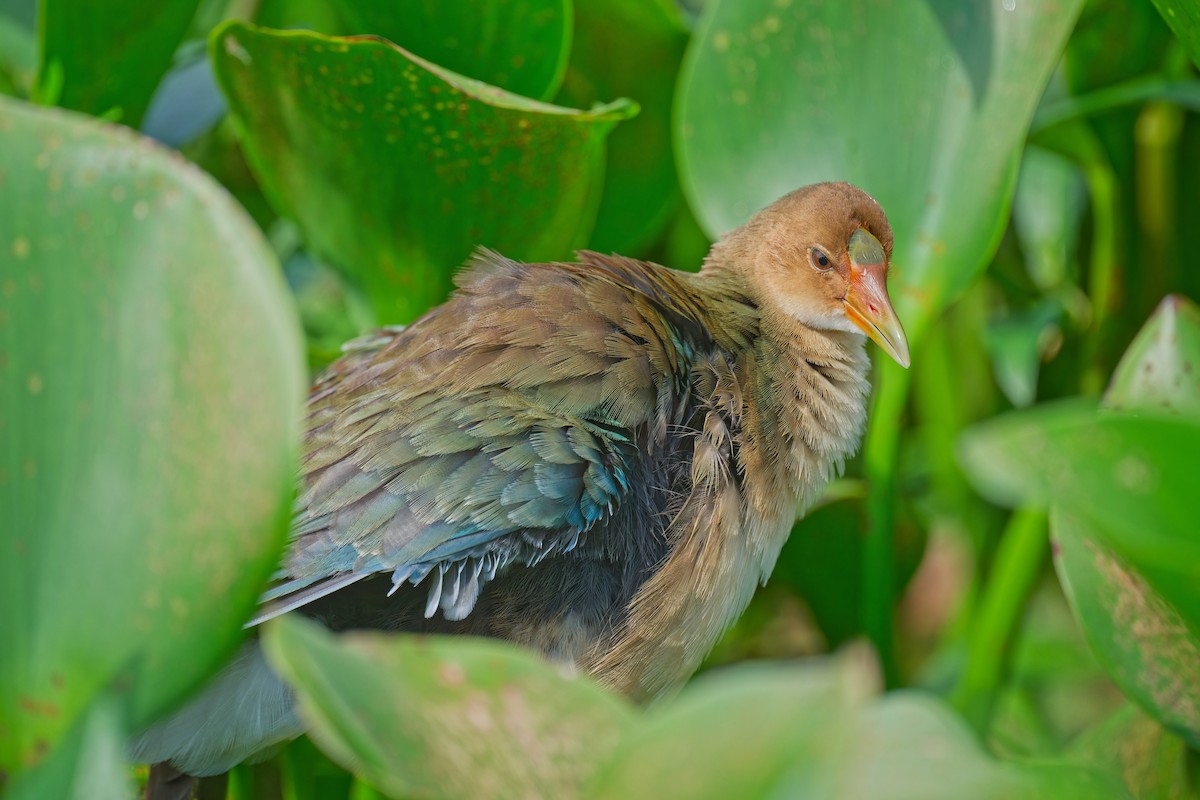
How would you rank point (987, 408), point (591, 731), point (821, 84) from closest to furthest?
point (591, 731) → point (821, 84) → point (987, 408)

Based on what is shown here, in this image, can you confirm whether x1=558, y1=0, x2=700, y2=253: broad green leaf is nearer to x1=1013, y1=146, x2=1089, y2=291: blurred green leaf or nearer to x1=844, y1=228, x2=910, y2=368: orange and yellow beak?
x1=844, y1=228, x2=910, y2=368: orange and yellow beak

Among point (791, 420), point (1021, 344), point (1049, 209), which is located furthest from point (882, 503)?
point (1049, 209)

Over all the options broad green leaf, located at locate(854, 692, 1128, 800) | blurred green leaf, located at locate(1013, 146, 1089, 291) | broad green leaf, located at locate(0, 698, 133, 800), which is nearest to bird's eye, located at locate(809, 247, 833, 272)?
blurred green leaf, located at locate(1013, 146, 1089, 291)

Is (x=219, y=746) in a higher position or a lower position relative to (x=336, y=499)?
lower

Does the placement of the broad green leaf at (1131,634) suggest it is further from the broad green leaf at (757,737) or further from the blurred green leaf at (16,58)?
the blurred green leaf at (16,58)

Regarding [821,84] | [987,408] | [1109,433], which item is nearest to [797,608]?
[987,408]

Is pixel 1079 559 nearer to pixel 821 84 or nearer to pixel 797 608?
pixel 821 84

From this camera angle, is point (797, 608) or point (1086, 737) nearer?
point (1086, 737)
